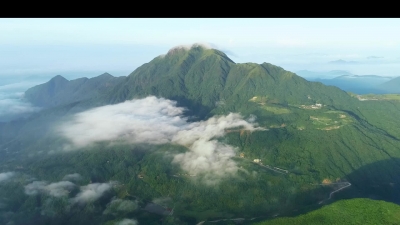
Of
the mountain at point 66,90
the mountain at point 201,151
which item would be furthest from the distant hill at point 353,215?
the mountain at point 66,90

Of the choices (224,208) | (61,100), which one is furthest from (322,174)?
(61,100)

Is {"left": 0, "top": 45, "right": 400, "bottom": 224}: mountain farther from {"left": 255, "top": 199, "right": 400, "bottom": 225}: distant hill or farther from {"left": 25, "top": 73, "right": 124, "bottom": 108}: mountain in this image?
{"left": 25, "top": 73, "right": 124, "bottom": 108}: mountain

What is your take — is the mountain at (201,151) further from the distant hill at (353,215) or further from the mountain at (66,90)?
the mountain at (66,90)

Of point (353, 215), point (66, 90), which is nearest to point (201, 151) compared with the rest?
point (353, 215)

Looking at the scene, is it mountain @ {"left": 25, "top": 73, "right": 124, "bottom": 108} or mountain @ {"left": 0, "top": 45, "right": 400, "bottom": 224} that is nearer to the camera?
mountain @ {"left": 0, "top": 45, "right": 400, "bottom": 224}

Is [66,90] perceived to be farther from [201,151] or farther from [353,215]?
[353,215]

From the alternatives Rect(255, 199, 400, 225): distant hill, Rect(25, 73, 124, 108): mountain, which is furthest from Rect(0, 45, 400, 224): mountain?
Rect(25, 73, 124, 108): mountain
